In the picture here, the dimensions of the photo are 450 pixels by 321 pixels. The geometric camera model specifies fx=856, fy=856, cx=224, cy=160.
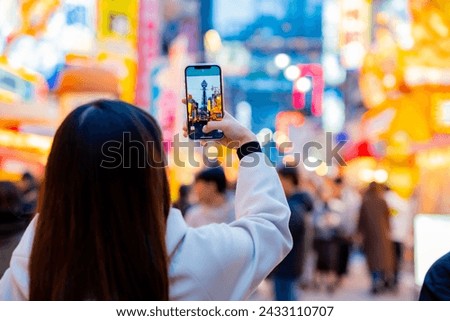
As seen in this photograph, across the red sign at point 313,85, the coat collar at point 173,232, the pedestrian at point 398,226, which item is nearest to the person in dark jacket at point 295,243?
the pedestrian at point 398,226

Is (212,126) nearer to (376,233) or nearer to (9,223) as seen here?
(9,223)

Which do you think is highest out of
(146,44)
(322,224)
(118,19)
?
(118,19)

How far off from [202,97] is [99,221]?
0.53 m

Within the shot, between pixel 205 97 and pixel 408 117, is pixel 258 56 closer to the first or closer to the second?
pixel 408 117

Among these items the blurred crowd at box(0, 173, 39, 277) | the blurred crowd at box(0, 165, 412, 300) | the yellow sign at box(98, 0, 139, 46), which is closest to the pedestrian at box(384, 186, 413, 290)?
the blurred crowd at box(0, 165, 412, 300)

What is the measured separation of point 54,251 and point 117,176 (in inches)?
6.9

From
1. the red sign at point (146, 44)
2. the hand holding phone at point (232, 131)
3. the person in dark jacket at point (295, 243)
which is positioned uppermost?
the red sign at point (146, 44)

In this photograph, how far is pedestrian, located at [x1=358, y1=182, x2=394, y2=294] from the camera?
8.87 m

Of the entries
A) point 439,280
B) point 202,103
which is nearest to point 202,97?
point 202,103

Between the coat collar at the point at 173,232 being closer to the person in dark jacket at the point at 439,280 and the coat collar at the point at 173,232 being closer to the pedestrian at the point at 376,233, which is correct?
the person in dark jacket at the point at 439,280

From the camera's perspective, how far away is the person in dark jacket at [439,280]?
1.75 m

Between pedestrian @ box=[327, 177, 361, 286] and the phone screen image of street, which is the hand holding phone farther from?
pedestrian @ box=[327, 177, 361, 286]

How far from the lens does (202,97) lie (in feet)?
6.45

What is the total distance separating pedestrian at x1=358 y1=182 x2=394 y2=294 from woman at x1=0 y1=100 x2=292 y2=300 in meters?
7.41
